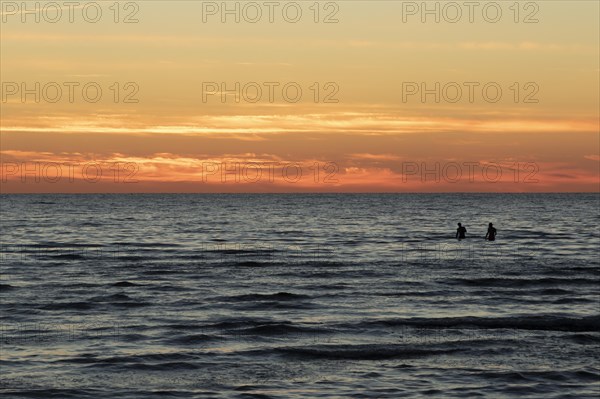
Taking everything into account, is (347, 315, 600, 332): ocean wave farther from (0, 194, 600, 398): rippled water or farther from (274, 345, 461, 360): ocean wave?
(274, 345, 461, 360): ocean wave

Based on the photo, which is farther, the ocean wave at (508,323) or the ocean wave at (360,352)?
the ocean wave at (508,323)

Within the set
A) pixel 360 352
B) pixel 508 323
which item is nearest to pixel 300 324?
pixel 360 352

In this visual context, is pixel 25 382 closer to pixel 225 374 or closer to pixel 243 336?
pixel 225 374

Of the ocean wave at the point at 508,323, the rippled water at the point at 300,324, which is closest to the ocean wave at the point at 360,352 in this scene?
the rippled water at the point at 300,324

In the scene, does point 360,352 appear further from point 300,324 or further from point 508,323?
point 508,323

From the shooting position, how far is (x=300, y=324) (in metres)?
33.4

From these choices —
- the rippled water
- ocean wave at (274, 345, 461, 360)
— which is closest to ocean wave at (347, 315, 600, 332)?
the rippled water

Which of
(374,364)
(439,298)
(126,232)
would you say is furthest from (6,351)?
(126,232)

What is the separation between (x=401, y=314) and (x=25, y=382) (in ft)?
54.5

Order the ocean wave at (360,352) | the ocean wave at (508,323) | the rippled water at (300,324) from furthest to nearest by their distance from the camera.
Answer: the ocean wave at (508,323) < the ocean wave at (360,352) < the rippled water at (300,324)

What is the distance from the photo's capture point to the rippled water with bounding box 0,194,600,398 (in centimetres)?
2397

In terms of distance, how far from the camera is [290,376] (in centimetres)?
2481

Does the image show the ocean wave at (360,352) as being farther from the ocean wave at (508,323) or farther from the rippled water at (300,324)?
the ocean wave at (508,323)

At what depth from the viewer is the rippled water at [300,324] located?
23969 mm
